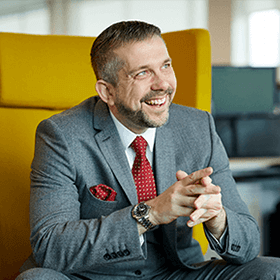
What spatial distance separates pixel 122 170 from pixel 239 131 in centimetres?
189

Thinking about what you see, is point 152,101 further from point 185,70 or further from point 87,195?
point 185,70

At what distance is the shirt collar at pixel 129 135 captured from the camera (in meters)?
1.24

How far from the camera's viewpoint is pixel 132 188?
1.16 m

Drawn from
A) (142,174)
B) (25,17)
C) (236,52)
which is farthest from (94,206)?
(25,17)

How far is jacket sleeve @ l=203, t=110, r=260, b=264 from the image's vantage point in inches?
43.1

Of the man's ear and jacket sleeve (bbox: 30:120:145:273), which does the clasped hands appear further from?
the man's ear

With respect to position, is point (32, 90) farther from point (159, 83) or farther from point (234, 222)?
point (234, 222)

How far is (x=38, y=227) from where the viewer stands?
1.06 metres

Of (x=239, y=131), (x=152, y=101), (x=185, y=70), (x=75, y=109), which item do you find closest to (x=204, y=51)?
(x=185, y=70)

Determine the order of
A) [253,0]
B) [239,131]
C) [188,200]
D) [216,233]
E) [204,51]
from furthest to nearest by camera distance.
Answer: [253,0] < [239,131] < [204,51] < [216,233] < [188,200]

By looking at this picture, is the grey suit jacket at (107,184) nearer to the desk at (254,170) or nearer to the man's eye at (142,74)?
the man's eye at (142,74)

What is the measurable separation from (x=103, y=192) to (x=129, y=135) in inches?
7.9

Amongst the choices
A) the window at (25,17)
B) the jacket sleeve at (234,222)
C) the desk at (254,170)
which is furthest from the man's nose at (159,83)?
the window at (25,17)

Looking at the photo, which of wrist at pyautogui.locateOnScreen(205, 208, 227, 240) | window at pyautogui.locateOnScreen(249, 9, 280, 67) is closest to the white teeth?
wrist at pyautogui.locateOnScreen(205, 208, 227, 240)
